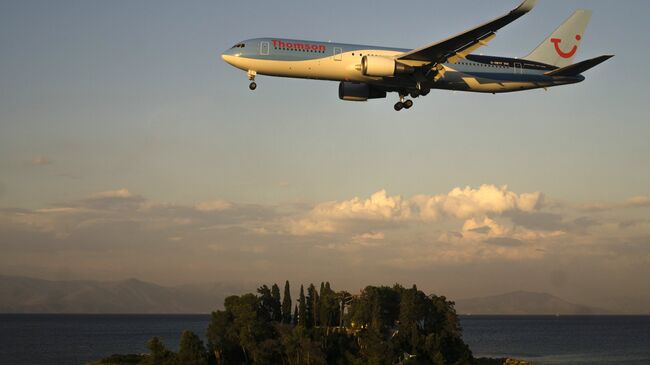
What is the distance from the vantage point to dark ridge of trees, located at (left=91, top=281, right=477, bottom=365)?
8131cm

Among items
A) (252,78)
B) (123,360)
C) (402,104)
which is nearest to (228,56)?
(252,78)

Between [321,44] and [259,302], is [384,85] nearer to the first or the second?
[321,44]

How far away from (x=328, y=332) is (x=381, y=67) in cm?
4076

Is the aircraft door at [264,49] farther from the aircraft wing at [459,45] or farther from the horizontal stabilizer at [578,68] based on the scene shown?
the horizontal stabilizer at [578,68]

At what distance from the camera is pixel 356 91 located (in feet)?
219

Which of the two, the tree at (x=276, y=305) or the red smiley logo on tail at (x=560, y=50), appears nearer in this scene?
the red smiley logo on tail at (x=560, y=50)

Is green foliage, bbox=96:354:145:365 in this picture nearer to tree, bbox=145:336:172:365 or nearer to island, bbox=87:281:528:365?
island, bbox=87:281:528:365

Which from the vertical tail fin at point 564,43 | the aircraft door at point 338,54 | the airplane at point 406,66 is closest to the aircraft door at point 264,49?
the airplane at point 406,66

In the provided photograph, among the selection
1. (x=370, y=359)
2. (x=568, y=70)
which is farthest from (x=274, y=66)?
(x=370, y=359)

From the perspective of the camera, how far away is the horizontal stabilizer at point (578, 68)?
206 ft

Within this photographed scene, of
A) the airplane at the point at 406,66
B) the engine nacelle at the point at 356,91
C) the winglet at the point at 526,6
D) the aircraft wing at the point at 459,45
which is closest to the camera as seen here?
the winglet at the point at 526,6

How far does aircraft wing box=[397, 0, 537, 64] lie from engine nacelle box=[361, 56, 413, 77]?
3.01ft

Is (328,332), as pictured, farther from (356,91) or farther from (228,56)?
(228,56)

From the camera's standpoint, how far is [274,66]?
196ft
